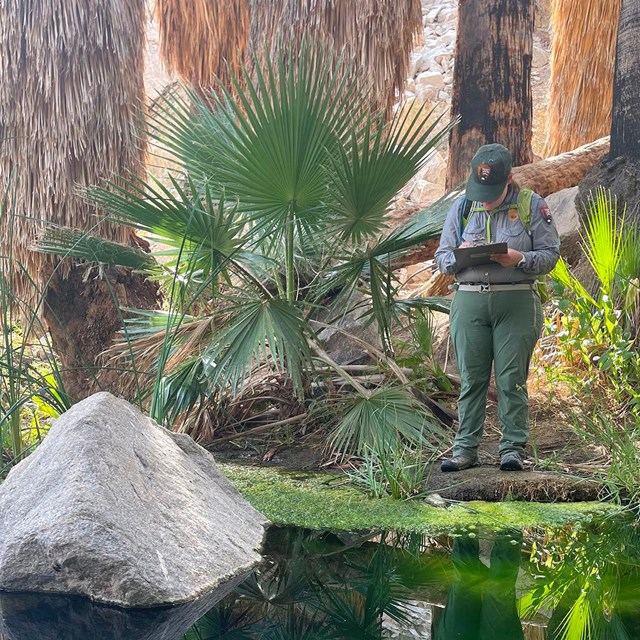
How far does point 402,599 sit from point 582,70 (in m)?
8.50

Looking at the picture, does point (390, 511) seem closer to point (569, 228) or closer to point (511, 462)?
point (511, 462)

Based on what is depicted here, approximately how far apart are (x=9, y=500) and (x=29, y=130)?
425 cm

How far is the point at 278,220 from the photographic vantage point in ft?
16.7

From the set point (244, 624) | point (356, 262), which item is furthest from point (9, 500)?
point (356, 262)

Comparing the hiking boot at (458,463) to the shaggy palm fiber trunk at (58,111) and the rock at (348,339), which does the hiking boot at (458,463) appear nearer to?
the rock at (348,339)

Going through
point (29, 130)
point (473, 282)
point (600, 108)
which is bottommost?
point (473, 282)

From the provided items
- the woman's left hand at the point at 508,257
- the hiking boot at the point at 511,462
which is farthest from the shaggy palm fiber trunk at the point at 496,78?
the hiking boot at the point at 511,462

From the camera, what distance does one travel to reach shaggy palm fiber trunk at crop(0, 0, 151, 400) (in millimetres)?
6867

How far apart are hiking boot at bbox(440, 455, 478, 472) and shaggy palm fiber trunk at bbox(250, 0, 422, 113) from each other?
339cm

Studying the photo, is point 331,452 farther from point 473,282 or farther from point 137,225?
point 137,225

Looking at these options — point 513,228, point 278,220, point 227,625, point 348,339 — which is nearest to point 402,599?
point 227,625

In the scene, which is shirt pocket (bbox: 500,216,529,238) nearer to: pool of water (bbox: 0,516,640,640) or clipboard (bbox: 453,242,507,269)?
clipboard (bbox: 453,242,507,269)

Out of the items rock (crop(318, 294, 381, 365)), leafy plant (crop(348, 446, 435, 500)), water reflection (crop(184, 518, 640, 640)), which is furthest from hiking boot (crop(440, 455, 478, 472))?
rock (crop(318, 294, 381, 365))

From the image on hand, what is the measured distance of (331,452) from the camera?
5156 mm
